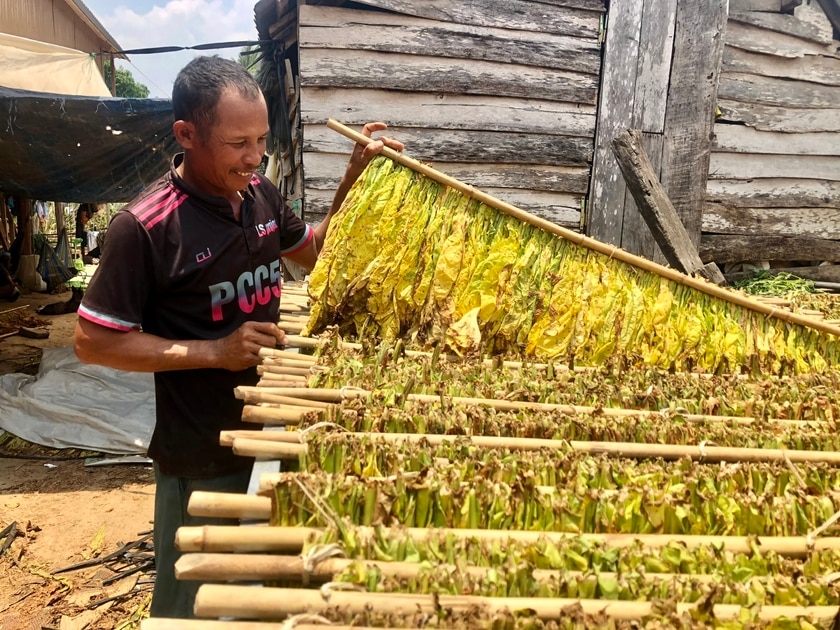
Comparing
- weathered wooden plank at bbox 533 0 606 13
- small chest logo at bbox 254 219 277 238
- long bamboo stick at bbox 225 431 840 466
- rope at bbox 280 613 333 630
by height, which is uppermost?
weathered wooden plank at bbox 533 0 606 13

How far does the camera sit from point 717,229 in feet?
20.4

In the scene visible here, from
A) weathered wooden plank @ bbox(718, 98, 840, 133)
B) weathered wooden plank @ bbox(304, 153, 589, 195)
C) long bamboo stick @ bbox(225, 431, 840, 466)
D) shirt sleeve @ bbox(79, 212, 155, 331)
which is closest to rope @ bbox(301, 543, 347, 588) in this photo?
long bamboo stick @ bbox(225, 431, 840, 466)

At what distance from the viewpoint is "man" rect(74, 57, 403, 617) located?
7.29 ft

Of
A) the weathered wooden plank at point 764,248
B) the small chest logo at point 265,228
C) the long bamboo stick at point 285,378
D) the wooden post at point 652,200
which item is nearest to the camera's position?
the long bamboo stick at point 285,378

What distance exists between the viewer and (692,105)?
5.88 meters

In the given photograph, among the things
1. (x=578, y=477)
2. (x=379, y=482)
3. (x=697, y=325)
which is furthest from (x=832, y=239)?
(x=379, y=482)

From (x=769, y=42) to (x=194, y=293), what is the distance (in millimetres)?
6424

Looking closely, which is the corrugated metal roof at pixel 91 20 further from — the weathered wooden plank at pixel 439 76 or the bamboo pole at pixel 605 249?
the bamboo pole at pixel 605 249

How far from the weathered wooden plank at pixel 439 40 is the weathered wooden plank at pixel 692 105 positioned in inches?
34.8

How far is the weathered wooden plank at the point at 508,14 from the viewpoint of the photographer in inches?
212

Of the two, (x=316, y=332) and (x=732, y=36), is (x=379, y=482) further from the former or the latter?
(x=732, y=36)

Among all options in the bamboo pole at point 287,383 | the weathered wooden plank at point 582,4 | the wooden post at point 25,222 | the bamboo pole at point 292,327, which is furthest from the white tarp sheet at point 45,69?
the bamboo pole at point 287,383

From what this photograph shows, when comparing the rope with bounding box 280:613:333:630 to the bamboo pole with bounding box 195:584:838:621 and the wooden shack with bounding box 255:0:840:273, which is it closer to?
the bamboo pole with bounding box 195:584:838:621

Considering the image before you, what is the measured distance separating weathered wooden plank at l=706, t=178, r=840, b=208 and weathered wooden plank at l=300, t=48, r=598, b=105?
1.72m
